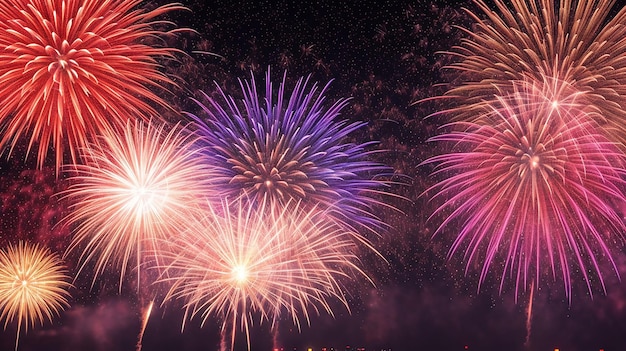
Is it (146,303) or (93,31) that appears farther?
(146,303)

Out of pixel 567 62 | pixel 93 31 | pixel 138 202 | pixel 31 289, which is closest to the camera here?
pixel 93 31

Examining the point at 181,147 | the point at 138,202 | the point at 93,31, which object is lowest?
the point at 138,202

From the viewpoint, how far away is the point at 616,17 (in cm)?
2973

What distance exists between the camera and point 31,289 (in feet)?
146

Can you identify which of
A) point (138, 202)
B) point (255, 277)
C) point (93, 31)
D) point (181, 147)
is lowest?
point (255, 277)

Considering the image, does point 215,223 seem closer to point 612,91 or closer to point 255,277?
point 255,277

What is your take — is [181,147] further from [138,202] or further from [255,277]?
[255,277]

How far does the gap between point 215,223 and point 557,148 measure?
15097 mm

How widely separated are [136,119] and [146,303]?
19.1 m

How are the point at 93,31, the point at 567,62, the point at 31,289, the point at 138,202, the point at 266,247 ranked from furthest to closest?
the point at 31,289 < the point at 266,247 < the point at 138,202 < the point at 567,62 < the point at 93,31

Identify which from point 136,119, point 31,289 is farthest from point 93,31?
point 31,289

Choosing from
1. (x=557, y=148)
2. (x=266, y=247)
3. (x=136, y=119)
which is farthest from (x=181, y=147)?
(x=557, y=148)

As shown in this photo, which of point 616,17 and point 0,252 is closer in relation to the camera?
point 616,17

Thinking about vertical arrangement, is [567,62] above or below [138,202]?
above
